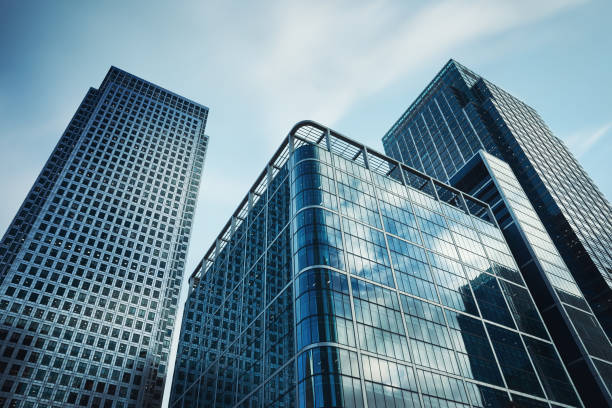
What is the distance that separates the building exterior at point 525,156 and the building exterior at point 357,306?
973 inches

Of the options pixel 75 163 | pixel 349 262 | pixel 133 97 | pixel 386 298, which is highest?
pixel 133 97

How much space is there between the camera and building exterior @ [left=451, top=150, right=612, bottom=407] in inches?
2800

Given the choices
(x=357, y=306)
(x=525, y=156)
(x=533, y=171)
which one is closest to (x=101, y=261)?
(x=357, y=306)

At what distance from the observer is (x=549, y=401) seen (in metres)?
62.0

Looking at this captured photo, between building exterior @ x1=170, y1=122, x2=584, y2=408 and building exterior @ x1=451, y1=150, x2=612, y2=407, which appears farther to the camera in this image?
building exterior @ x1=451, y1=150, x2=612, y2=407

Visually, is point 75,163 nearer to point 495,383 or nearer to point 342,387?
point 342,387

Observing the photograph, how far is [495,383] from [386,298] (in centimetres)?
1843

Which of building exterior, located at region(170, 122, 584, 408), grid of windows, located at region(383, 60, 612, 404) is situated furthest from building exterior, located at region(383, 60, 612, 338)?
building exterior, located at region(170, 122, 584, 408)

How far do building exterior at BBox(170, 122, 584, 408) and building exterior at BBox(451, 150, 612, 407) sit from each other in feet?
13.7

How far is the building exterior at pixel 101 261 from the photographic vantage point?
291 feet

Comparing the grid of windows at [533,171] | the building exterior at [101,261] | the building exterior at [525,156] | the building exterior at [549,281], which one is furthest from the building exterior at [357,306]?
the building exterior at [525,156]

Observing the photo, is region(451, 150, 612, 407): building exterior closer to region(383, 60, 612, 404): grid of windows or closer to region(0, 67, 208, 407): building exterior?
region(383, 60, 612, 404): grid of windows

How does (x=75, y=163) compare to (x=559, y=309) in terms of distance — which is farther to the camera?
(x=75, y=163)

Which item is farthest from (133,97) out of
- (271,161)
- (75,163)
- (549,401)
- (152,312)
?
(549,401)
